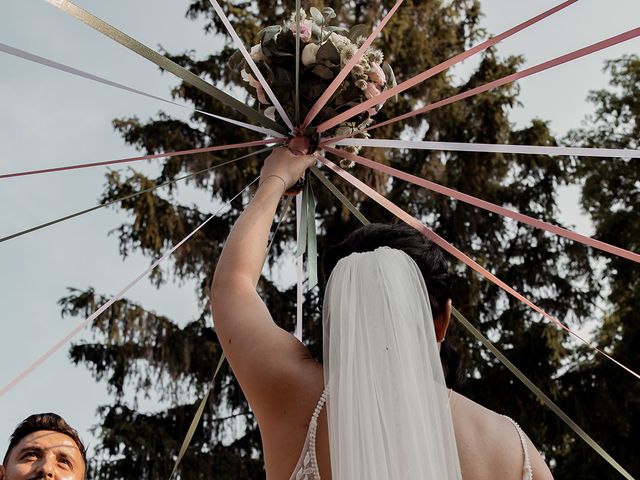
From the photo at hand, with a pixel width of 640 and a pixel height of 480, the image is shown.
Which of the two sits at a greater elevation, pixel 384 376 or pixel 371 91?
pixel 371 91

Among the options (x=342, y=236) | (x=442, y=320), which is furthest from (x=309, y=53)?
(x=342, y=236)

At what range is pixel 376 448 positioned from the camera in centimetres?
190

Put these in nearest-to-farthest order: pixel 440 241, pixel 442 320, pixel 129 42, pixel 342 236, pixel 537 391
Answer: pixel 442 320 → pixel 440 241 → pixel 129 42 → pixel 537 391 → pixel 342 236

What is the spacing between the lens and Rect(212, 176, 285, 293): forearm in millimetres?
2205

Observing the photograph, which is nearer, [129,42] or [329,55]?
[129,42]

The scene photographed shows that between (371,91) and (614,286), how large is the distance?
502 inches

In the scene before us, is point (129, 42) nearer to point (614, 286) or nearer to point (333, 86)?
point (333, 86)

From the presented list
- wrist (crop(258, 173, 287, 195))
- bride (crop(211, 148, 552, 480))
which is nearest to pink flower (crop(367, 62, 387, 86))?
wrist (crop(258, 173, 287, 195))

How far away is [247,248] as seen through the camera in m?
2.25

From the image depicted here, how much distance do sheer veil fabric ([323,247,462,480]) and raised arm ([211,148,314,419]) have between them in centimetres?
11

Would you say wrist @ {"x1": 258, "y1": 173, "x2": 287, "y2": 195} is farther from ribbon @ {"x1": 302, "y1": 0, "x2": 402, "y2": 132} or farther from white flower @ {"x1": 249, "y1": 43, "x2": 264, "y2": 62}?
white flower @ {"x1": 249, "y1": 43, "x2": 264, "y2": 62}

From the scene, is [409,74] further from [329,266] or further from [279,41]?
[329,266]

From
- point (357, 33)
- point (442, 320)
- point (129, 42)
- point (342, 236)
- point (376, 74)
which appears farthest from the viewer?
point (342, 236)

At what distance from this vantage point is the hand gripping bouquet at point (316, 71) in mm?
3156
